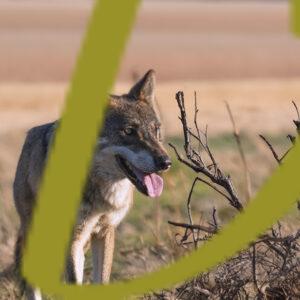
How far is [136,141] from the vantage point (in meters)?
10.3

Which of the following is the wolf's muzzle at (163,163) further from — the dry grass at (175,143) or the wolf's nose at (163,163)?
the dry grass at (175,143)

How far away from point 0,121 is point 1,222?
11079 millimetres

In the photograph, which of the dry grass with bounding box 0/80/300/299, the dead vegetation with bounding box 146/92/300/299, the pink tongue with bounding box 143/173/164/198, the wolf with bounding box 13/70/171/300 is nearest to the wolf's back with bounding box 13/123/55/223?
the wolf with bounding box 13/70/171/300

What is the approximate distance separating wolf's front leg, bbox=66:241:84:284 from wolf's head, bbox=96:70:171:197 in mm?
601

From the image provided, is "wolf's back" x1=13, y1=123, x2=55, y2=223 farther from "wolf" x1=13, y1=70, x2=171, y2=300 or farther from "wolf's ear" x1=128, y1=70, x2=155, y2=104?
"wolf's ear" x1=128, y1=70, x2=155, y2=104

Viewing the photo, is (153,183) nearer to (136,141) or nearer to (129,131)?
(136,141)

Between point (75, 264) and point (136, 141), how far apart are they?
3.36 ft

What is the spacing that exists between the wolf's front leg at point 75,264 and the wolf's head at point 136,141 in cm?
60

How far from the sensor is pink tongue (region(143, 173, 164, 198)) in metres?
9.72

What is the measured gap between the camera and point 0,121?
25125mm
